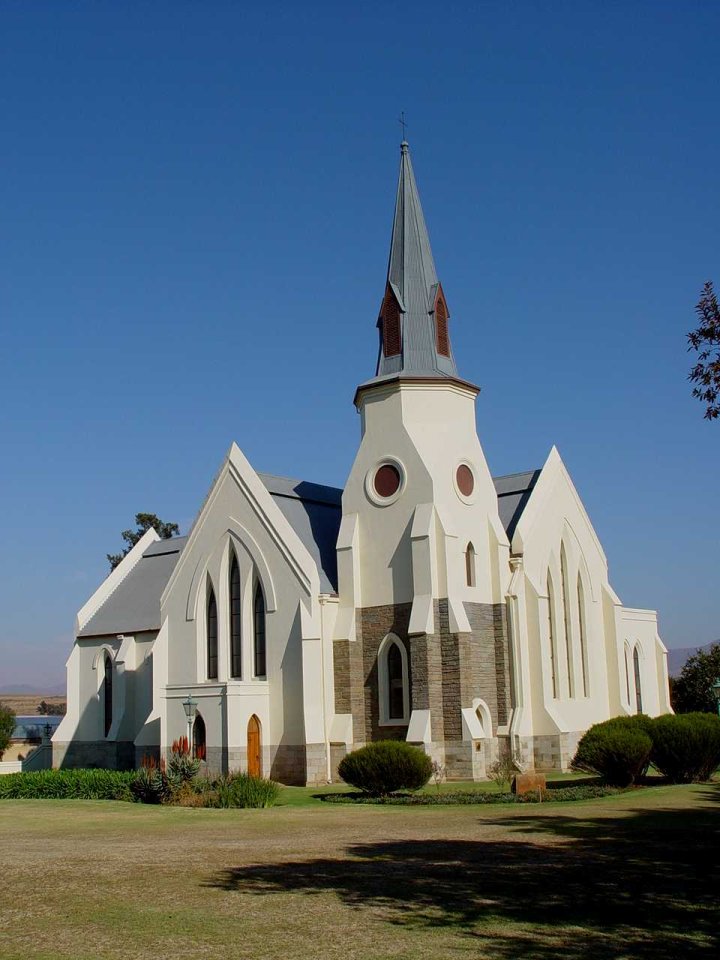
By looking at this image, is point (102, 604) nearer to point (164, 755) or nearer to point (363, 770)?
point (164, 755)

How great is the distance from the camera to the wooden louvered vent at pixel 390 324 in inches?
1410

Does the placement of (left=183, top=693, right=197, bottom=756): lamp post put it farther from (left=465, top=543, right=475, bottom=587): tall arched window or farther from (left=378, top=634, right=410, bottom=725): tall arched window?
(left=465, top=543, right=475, bottom=587): tall arched window

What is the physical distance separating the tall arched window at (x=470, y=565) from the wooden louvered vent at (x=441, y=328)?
703 centimetres

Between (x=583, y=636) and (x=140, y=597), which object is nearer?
(x=583, y=636)

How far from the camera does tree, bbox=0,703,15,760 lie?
48531 millimetres

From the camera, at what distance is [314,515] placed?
38.0m

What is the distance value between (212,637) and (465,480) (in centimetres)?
1055

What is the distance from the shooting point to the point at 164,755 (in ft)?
111

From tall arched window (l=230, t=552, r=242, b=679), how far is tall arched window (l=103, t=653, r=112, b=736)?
8.78 metres

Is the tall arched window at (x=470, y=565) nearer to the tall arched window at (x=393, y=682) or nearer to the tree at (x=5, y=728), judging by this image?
the tall arched window at (x=393, y=682)

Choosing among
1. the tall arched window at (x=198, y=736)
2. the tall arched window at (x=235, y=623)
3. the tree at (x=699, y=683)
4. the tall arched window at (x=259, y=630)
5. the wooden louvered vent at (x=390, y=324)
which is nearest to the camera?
the tall arched window at (x=198, y=736)

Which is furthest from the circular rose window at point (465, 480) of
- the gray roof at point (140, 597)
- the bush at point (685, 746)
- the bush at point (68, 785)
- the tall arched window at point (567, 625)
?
the bush at point (68, 785)

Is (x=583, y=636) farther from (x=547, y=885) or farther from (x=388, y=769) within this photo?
(x=547, y=885)

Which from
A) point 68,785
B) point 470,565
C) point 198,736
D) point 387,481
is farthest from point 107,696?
point 470,565
